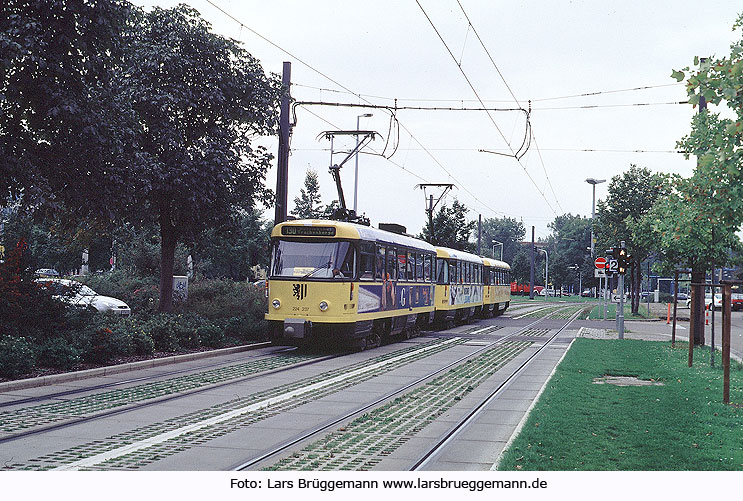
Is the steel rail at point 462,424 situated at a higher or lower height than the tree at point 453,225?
lower

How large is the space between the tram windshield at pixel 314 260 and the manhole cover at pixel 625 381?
690 centimetres

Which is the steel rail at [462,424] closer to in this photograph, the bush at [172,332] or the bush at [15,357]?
the bush at [15,357]

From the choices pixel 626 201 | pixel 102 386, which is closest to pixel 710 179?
pixel 102 386

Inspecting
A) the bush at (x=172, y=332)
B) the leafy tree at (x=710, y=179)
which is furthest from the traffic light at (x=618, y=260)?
the bush at (x=172, y=332)

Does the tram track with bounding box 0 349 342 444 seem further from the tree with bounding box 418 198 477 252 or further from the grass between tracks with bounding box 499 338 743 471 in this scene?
the tree with bounding box 418 198 477 252

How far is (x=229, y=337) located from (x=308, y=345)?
215 cm

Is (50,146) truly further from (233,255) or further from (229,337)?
(233,255)

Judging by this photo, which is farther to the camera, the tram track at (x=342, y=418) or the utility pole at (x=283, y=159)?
the utility pole at (x=283, y=159)

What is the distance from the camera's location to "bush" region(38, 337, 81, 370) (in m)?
14.2

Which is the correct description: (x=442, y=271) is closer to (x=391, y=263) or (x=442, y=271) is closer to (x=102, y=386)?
(x=391, y=263)

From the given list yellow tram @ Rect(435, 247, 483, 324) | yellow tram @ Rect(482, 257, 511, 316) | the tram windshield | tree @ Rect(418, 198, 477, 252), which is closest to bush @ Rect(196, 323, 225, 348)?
the tram windshield

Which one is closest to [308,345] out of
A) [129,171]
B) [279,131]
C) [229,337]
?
[229,337]

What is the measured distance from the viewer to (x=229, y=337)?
71.1 ft

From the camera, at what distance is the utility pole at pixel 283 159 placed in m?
23.0
